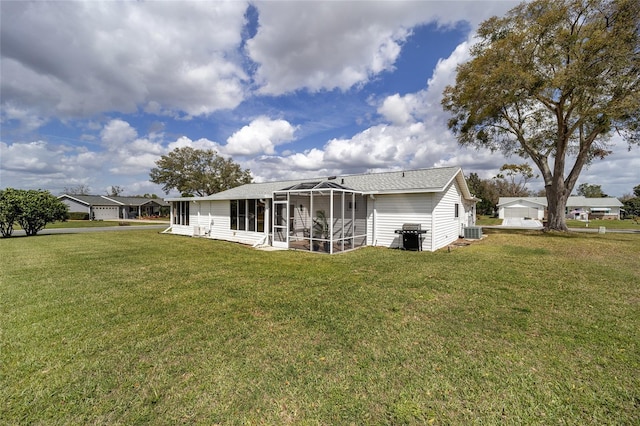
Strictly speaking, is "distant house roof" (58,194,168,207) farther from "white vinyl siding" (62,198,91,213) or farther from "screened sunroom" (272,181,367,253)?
"screened sunroom" (272,181,367,253)

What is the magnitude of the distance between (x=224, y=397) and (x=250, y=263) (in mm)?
6255

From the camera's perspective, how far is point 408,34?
1112cm

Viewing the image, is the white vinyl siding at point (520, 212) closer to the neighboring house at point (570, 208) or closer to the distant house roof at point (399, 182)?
the neighboring house at point (570, 208)

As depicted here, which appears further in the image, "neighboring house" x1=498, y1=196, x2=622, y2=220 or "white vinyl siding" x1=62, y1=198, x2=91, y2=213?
"neighboring house" x1=498, y1=196, x2=622, y2=220

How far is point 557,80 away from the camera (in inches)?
516

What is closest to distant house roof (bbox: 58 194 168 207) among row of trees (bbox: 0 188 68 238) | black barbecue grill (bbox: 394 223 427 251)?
row of trees (bbox: 0 188 68 238)

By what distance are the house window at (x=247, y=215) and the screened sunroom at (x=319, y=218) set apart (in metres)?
0.92

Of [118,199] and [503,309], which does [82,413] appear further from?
[118,199]

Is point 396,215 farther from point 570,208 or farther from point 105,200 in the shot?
point 570,208

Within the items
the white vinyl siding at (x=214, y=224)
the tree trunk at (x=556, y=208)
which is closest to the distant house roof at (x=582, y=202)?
the tree trunk at (x=556, y=208)

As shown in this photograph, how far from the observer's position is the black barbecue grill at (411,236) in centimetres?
1062

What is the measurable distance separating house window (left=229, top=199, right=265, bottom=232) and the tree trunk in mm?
18390

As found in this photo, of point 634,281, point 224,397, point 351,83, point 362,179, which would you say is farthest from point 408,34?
point 224,397

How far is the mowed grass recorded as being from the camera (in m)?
2.42
